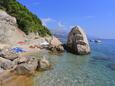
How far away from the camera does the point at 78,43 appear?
5012cm

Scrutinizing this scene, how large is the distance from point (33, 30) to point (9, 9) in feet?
39.6

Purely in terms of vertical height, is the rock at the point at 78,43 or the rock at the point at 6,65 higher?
the rock at the point at 78,43

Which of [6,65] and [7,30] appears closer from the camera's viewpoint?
[6,65]

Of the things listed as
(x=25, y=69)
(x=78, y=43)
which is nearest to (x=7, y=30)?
(x=78, y=43)

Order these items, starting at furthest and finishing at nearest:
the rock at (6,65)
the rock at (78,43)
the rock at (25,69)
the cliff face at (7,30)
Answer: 1. the cliff face at (7,30)
2. the rock at (78,43)
3. the rock at (6,65)
4. the rock at (25,69)

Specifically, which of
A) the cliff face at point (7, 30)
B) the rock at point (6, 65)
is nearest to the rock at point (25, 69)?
the rock at point (6, 65)

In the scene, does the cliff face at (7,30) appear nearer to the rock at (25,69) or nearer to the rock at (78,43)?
the rock at (78,43)

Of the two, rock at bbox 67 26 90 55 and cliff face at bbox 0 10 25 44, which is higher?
cliff face at bbox 0 10 25 44

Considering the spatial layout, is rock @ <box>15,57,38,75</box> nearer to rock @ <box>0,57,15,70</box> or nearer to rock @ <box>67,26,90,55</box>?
rock @ <box>0,57,15,70</box>

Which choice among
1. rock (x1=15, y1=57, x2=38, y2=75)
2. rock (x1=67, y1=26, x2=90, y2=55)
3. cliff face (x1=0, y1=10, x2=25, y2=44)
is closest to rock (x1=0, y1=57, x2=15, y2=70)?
rock (x1=15, y1=57, x2=38, y2=75)

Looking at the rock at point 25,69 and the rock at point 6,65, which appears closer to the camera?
the rock at point 25,69

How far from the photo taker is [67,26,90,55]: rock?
1918 inches

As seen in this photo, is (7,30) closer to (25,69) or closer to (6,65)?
(6,65)

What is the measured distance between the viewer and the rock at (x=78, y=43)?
160 feet
